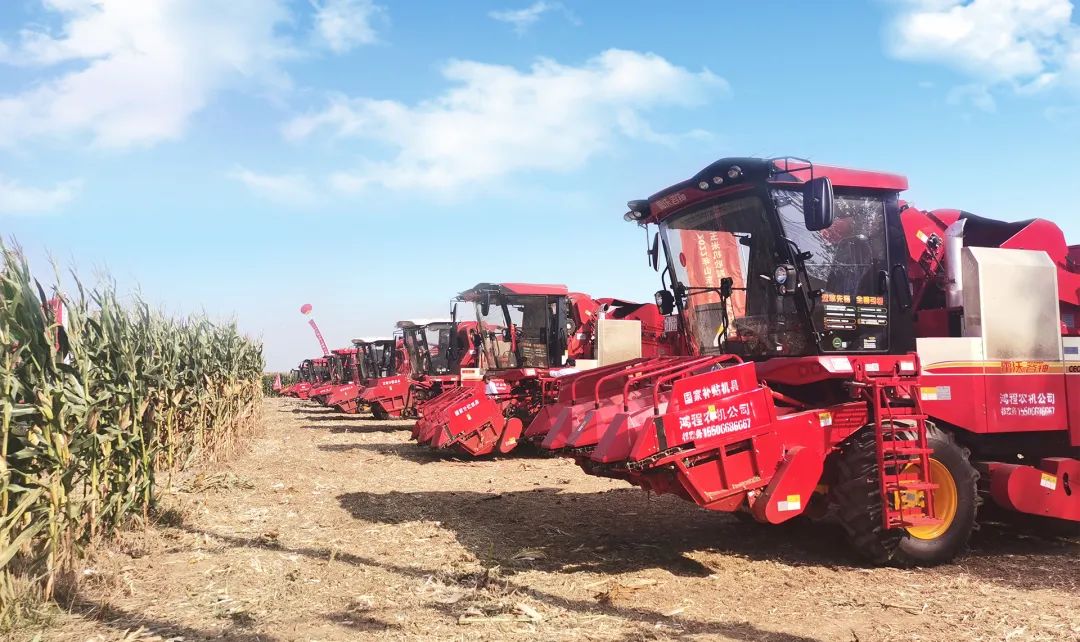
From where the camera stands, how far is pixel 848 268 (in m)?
5.77

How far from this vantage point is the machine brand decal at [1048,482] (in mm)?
5656

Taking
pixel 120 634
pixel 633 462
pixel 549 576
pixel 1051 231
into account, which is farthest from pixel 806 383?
pixel 120 634

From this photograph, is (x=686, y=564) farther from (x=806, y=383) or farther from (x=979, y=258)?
(x=979, y=258)

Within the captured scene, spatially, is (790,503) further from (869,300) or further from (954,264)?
(954,264)

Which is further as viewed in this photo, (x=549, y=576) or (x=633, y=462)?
(x=549, y=576)

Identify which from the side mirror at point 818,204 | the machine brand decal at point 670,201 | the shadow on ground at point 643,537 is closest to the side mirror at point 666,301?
the machine brand decal at point 670,201

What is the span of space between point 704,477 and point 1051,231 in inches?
166

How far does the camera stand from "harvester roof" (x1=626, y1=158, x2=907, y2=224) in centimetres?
549

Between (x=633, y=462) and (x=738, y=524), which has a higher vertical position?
(x=633, y=462)

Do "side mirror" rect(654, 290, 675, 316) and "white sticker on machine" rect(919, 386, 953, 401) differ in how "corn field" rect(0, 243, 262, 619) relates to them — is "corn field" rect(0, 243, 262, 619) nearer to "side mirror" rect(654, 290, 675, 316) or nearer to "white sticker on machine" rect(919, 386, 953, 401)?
"side mirror" rect(654, 290, 675, 316)

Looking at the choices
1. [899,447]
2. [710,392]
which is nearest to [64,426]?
[710,392]

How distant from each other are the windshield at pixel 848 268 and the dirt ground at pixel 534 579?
1643 mm

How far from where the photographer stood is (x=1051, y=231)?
667 cm

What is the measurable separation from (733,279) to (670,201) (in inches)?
32.0
